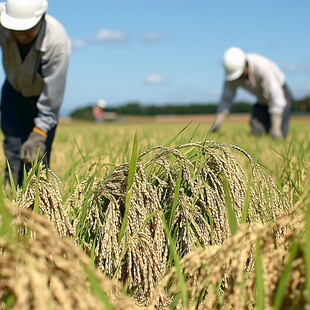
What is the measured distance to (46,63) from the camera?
330 cm

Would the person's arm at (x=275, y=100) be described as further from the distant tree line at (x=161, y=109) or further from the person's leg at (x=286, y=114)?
the distant tree line at (x=161, y=109)

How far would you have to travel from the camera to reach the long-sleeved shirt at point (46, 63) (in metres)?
3.23

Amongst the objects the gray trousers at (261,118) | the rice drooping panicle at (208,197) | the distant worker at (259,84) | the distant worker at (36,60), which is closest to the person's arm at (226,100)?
the distant worker at (259,84)

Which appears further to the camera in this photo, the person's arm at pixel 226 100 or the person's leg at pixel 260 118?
the person's leg at pixel 260 118

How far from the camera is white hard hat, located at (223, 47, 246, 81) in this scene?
676 cm

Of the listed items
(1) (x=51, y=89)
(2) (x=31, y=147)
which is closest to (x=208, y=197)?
(2) (x=31, y=147)

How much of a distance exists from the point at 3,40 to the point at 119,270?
79.7 inches

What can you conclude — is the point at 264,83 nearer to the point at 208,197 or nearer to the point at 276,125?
the point at 276,125

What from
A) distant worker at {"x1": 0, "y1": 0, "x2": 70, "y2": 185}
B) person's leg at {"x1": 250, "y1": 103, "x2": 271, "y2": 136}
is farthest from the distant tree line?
distant worker at {"x1": 0, "y1": 0, "x2": 70, "y2": 185}

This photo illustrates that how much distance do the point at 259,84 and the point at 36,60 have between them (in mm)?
4249

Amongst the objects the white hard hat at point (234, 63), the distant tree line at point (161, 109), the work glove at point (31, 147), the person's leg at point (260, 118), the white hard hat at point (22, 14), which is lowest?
the distant tree line at point (161, 109)

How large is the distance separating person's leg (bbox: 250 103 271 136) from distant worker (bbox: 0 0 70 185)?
4623 mm

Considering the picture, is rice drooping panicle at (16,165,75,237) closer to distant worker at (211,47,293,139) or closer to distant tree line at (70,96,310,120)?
distant worker at (211,47,293,139)

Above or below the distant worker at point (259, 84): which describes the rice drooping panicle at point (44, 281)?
above
